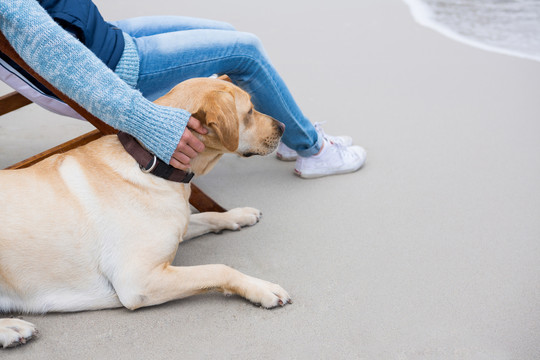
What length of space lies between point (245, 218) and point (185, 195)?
449 millimetres

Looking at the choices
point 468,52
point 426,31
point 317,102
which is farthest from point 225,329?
point 426,31

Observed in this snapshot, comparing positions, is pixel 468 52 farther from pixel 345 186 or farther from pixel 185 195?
pixel 185 195

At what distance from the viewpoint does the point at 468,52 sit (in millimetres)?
4453

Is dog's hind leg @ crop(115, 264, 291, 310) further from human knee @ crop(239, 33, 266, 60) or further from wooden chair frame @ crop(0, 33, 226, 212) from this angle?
human knee @ crop(239, 33, 266, 60)

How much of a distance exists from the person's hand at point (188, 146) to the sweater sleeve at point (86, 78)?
30 mm

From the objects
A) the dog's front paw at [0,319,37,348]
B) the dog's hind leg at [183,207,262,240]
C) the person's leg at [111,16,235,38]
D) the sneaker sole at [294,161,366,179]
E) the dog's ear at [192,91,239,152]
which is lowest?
the dog's front paw at [0,319,37,348]

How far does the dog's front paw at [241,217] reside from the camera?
2.24 meters

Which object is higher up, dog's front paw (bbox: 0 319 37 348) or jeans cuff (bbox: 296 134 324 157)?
jeans cuff (bbox: 296 134 324 157)

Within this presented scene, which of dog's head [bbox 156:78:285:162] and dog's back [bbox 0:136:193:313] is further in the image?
dog's head [bbox 156:78:285:162]

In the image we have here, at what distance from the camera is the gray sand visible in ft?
5.30

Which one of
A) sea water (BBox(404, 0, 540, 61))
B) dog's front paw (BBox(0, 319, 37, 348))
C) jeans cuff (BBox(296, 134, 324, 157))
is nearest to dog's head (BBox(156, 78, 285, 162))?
jeans cuff (BBox(296, 134, 324, 157))

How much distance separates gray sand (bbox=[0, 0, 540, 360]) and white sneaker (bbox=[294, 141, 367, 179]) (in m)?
0.05

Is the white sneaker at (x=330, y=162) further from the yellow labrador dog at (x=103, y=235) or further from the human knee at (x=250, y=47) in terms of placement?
the yellow labrador dog at (x=103, y=235)

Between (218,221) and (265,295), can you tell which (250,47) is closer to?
(218,221)
